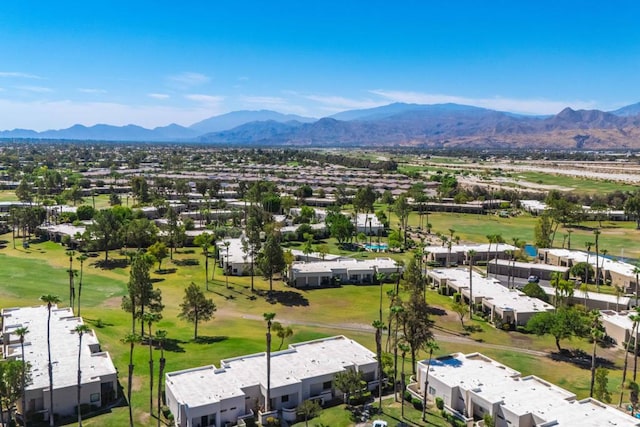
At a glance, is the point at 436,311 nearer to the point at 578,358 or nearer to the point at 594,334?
the point at 578,358

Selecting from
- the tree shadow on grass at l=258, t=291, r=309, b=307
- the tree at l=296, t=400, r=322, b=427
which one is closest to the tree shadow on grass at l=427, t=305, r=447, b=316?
the tree shadow on grass at l=258, t=291, r=309, b=307

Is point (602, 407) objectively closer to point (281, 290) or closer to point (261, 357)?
point (261, 357)

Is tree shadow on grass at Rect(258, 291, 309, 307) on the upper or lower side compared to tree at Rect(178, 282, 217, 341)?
lower

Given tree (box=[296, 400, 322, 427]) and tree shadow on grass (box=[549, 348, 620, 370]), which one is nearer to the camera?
tree (box=[296, 400, 322, 427])

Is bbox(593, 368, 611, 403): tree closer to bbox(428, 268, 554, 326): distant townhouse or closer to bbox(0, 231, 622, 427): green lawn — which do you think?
bbox(0, 231, 622, 427): green lawn

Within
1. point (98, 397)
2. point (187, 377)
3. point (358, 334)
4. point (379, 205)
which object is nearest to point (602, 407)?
point (358, 334)
